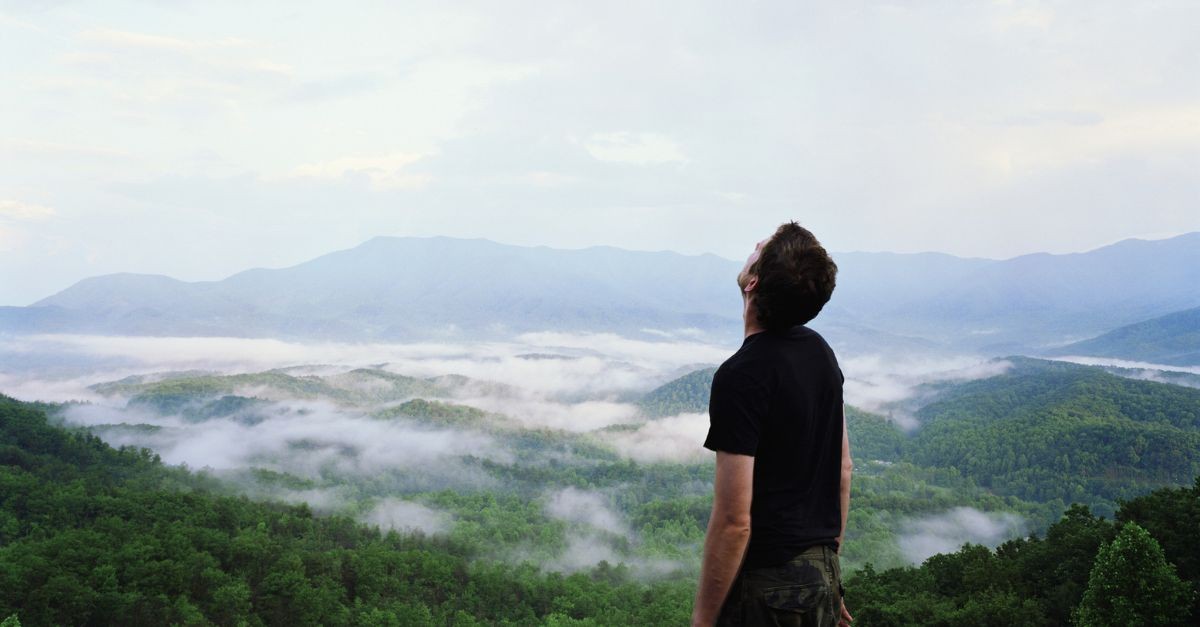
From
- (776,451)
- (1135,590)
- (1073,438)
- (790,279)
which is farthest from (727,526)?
(1073,438)

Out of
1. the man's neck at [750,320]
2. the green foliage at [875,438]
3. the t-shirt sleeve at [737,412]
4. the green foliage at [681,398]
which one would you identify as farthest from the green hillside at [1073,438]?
the t-shirt sleeve at [737,412]

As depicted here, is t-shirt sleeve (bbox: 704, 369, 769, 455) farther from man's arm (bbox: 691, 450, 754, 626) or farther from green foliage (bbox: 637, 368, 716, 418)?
green foliage (bbox: 637, 368, 716, 418)

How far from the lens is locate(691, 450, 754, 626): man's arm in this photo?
263cm

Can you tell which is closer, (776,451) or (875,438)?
(776,451)

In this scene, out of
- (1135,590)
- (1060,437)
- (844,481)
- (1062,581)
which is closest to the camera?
(844,481)

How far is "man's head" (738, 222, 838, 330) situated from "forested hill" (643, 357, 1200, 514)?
2607 inches

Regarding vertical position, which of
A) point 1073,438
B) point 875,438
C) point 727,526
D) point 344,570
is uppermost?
point 727,526

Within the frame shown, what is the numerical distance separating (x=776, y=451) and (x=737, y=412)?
0.31 m

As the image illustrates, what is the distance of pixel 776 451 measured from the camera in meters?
2.81

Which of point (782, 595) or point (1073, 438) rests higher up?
point (782, 595)

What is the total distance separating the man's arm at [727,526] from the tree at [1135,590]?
1440 cm

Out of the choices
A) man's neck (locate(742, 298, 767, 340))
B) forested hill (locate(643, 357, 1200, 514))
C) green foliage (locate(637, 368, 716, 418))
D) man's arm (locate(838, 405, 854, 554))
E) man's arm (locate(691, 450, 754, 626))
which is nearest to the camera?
man's arm (locate(691, 450, 754, 626))

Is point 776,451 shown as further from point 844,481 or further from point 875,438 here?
point 875,438

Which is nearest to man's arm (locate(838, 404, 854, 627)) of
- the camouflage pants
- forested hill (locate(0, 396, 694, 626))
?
the camouflage pants
